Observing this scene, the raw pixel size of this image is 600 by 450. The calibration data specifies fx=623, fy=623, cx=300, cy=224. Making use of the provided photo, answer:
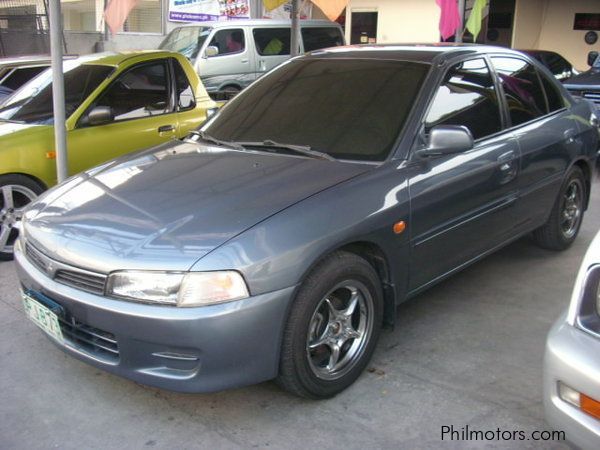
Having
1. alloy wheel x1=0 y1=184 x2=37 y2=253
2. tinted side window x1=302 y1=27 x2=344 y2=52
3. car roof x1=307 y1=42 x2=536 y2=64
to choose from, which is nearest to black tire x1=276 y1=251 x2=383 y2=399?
car roof x1=307 y1=42 x2=536 y2=64

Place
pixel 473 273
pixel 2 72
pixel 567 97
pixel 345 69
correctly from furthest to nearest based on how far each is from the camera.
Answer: pixel 2 72
pixel 567 97
pixel 473 273
pixel 345 69

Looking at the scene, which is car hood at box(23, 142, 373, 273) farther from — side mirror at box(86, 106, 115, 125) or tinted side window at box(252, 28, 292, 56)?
tinted side window at box(252, 28, 292, 56)

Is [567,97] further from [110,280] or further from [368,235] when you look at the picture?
[110,280]

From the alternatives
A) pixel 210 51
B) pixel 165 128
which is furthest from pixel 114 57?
pixel 210 51

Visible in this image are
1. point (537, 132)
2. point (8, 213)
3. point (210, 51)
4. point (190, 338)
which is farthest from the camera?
point (210, 51)

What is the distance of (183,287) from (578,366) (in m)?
1.48

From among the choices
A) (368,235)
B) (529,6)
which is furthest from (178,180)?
(529,6)

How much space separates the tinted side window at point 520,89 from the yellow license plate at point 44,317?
Result: 10.1 feet

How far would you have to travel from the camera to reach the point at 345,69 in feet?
12.7

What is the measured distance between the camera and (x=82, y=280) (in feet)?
8.86

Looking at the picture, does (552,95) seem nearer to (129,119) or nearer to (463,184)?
(463,184)

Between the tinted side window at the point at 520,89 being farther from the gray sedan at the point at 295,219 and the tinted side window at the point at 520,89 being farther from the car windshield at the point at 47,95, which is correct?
the car windshield at the point at 47,95

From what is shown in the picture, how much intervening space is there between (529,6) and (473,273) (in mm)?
15752

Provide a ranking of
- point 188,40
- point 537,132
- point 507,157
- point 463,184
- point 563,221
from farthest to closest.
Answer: point 188,40 < point 563,221 < point 537,132 < point 507,157 < point 463,184
